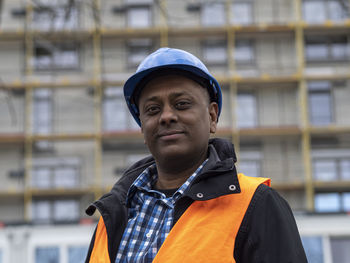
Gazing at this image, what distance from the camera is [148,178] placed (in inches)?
83.8

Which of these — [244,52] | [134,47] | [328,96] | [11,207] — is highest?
[134,47]

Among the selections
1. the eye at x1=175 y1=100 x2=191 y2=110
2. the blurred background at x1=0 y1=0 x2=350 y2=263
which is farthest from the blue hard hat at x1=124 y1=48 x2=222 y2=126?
the blurred background at x1=0 y1=0 x2=350 y2=263

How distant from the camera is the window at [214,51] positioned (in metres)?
19.3

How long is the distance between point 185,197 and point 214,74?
17.5m

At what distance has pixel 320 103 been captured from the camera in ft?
62.8

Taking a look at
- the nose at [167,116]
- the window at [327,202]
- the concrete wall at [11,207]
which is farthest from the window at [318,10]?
the nose at [167,116]

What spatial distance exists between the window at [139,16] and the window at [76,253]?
12124 millimetres

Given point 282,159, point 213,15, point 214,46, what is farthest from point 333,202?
point 213,15

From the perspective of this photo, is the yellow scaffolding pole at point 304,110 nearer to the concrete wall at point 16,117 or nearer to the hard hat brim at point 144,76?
the concrete wall at point 16,117

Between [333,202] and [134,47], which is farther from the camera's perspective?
[134,47]

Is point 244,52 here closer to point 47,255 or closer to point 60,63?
point 60,63

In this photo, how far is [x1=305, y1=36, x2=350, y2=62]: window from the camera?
756 inches

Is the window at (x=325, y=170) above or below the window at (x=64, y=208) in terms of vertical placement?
above

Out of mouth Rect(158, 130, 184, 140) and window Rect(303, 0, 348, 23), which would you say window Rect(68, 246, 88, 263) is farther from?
window Rect(303, 0, 348, 23)
